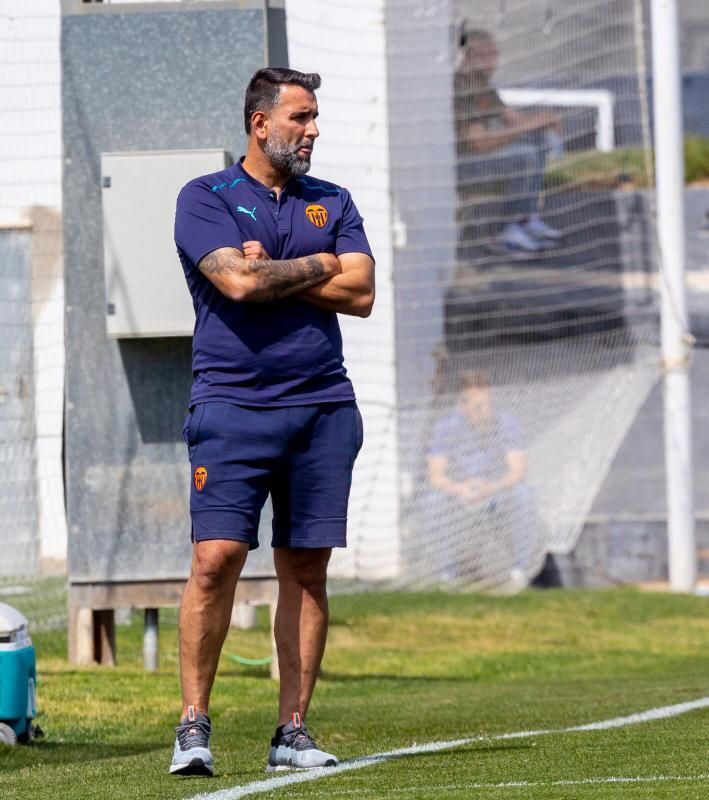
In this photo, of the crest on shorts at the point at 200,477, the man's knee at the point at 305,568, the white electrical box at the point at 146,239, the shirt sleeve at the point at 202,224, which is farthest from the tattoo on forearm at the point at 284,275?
the white electrical box at the point at 146,239

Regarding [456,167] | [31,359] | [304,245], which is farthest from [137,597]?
[456,167]

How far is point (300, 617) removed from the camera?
5840mm

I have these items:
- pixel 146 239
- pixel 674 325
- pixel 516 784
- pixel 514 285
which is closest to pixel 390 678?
pixel 146 239

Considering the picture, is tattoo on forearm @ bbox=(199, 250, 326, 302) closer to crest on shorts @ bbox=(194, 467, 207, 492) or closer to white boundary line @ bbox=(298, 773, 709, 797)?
crest on shorts @ bbox=(194, 467, 207, 492)

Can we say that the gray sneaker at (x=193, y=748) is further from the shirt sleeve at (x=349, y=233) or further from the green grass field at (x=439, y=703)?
the shirt sleeve at (x=349, y=233)

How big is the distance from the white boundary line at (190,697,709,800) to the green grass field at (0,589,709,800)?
0.19 feet

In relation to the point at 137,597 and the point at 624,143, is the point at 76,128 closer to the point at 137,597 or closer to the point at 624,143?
the point at 137,597

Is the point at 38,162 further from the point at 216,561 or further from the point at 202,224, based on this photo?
the point at 216,561

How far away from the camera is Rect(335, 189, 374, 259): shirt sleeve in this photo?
19.1 ft

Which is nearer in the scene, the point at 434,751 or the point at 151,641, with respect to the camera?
the point at 434,751

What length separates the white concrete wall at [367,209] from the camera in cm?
1357

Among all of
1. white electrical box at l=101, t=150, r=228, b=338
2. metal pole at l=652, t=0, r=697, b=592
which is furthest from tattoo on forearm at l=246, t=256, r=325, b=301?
metal pole at l=652, t=0, r=697, b=592

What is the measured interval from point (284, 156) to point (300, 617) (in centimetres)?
135

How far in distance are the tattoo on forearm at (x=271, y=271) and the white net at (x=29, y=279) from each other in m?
4.68
